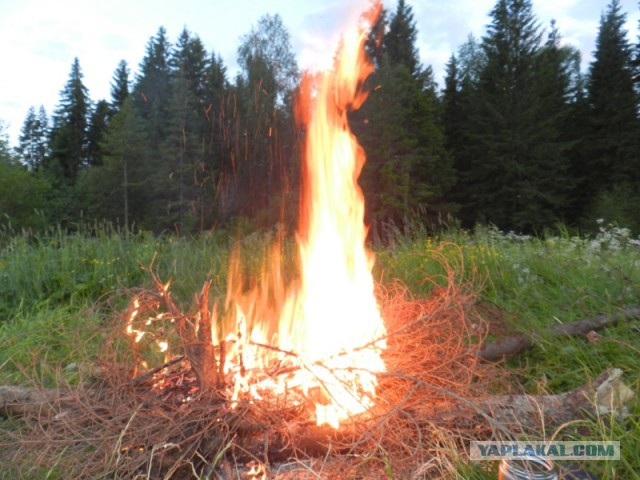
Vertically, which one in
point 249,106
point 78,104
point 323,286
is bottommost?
point 323,286

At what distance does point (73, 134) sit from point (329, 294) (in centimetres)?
5631

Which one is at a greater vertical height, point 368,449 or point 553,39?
point 553,39

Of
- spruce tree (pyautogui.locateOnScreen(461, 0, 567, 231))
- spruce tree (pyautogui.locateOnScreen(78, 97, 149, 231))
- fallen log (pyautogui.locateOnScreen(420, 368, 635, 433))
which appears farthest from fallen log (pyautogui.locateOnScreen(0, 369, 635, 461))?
spruce tree (pyautogui.locateOnScreen(78, 97, 149, 231))

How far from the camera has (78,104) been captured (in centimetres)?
5159

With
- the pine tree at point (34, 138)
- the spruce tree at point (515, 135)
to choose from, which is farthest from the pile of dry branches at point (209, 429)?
the pine tree at point (34, 138)

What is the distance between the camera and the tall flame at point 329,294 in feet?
8.27

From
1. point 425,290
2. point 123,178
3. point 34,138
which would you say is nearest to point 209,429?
point 425,290

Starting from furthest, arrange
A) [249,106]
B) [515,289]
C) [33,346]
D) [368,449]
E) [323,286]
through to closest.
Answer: [249,106] < [515,289] < [33,346] < [323,286] < [368,449]

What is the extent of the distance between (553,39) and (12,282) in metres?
41.2

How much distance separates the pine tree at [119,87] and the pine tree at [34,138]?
13.0 meters

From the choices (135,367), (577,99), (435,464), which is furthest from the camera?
(577,99)

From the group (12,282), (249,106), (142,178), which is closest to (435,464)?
(12,282)

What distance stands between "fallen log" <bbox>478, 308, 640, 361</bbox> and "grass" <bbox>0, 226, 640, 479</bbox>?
60mm

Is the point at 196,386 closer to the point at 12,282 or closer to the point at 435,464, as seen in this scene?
the point at 435,464
